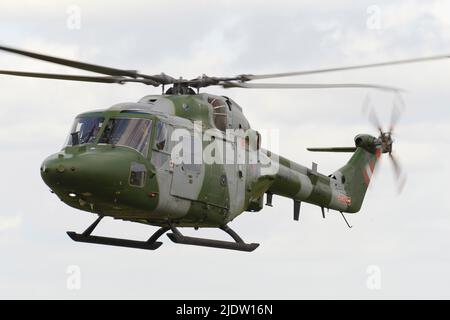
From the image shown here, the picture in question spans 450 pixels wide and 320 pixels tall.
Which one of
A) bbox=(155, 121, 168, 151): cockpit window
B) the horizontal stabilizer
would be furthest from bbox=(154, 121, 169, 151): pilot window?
the horizontal stabilizer

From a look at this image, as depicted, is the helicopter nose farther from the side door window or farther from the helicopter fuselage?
the side door window

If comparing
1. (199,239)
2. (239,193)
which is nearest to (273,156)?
(239,193)

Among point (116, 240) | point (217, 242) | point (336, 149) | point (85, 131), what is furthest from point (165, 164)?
point (336, 149)

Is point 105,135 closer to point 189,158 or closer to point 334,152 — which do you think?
point 189,158

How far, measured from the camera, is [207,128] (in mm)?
21078

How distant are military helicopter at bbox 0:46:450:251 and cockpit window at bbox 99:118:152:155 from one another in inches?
0.8

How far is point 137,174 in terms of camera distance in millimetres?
18703

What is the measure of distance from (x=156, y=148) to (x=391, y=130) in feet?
32.5

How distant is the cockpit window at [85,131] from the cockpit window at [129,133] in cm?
22

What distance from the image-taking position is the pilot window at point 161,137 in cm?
Result: 1934

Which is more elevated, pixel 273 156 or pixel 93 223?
pixel 273 156

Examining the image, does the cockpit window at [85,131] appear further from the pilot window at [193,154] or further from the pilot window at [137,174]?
the pilot window at [193,154]

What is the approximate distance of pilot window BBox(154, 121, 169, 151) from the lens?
1934cm

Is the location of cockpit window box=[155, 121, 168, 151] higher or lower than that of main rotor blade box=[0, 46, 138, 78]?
lower
